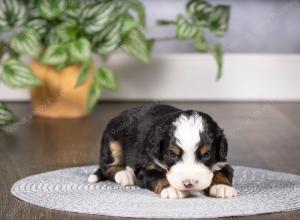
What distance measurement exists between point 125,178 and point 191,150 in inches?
13.8

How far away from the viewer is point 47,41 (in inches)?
147

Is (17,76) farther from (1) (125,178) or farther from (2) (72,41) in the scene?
(1) (125,178)

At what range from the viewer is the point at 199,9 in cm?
391

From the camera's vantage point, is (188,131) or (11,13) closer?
(188,131)

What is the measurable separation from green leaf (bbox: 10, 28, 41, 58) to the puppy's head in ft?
4.94

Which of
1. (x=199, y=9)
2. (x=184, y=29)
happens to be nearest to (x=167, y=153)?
(x=184, y=29)

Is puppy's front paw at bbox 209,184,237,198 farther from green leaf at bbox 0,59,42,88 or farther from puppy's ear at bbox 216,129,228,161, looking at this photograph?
green leaf at bbox 0,59,42,88

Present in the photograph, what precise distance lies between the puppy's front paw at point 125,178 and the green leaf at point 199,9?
69.3 inches

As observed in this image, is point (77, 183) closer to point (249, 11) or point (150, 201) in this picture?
A: point (150, 201)

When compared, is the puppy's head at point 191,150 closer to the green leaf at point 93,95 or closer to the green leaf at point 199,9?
the green leaf at point 93,95

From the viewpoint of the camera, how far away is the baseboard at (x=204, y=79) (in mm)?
4340

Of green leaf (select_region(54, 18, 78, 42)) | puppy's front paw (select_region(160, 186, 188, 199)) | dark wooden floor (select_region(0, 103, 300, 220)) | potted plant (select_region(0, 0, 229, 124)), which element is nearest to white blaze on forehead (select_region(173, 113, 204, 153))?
puppy's front paw (select_region(160, 186, 188, 199))

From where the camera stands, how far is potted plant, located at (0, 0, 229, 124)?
347 centimetres

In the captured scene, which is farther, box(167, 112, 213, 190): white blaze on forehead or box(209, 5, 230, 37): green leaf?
box(209, 5, 230, 37): green leaf
